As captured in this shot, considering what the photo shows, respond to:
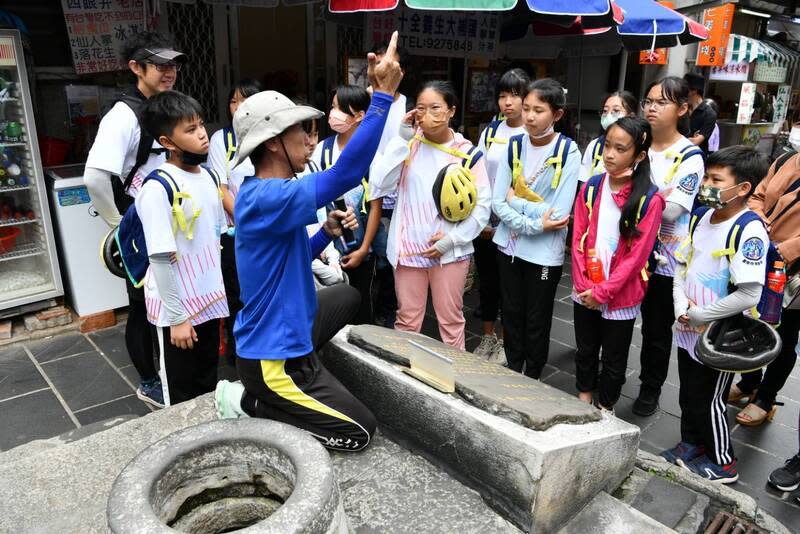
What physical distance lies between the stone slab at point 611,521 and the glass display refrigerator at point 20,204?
4748 mm

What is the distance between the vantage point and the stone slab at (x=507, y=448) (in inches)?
91.4

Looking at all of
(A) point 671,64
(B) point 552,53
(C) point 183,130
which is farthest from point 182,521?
(A) point 671,64

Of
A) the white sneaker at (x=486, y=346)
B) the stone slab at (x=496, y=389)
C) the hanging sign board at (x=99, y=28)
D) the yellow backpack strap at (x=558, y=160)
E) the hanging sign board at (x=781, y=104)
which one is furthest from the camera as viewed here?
the hanging sign board at (x=781, y=104)

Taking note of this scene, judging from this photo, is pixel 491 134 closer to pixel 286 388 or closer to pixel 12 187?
pixel 286 388

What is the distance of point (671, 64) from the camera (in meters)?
11.9

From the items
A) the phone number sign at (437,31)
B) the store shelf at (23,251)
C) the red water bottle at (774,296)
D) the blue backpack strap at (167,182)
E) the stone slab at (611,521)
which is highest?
the phone number sign at (437,31)

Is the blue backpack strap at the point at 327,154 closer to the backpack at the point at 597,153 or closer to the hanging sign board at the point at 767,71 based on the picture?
the backpack at the point at 597,153

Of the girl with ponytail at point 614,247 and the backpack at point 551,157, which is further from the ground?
the backpack at point 551,157

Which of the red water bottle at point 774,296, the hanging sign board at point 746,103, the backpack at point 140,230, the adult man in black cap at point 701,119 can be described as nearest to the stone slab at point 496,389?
the backpack at point 140,230

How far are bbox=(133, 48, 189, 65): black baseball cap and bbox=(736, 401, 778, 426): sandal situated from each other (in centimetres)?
456

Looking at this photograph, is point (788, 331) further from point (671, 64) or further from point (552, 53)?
point (671, 64)

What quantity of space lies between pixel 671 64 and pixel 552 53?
4844mm

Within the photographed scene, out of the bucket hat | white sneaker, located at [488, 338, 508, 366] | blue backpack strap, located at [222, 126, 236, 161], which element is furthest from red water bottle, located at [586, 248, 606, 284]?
blue backpack strap, located at [222, 126, 236, 161]

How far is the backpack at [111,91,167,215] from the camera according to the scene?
12.0 ft
